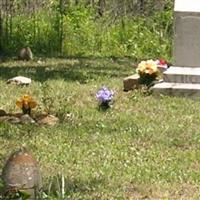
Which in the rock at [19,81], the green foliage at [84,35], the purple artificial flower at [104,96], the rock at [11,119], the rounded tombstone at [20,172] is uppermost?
the rounded tombstone at [20,172]

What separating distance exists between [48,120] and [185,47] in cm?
305

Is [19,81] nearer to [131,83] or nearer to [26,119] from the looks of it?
[131,83]

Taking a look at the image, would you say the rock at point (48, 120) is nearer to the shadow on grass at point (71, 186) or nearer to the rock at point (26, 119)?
the rock at point (26, 119)

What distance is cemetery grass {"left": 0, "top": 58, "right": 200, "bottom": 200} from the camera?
221 inches

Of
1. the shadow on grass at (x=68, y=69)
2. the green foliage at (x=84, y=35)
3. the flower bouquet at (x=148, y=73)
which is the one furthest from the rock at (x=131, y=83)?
the green foliage at (x=84, y=35)

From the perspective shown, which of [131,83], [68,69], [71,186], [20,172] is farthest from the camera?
[68,69]

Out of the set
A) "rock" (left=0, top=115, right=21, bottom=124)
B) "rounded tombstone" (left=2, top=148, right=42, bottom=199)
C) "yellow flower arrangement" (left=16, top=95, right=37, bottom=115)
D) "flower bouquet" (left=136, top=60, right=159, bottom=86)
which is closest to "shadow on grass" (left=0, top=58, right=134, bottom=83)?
"flower bouquet" (left=136, top=60, right=159, bottom=86)

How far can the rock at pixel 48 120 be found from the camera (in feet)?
25.2

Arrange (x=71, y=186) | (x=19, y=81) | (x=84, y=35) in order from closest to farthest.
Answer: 1. (x=71, y=186)
2. (x=19, y=81)
3. (x=84, y=35)

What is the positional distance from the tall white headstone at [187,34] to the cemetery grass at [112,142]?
2.54 ft

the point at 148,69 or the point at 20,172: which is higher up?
the point at 20,172

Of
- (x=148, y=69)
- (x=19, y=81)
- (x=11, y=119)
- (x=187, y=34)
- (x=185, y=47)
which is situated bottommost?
(x=19, y=81)

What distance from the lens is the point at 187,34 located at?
1025cm

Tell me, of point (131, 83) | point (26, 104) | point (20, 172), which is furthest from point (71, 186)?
point (131, 83)
